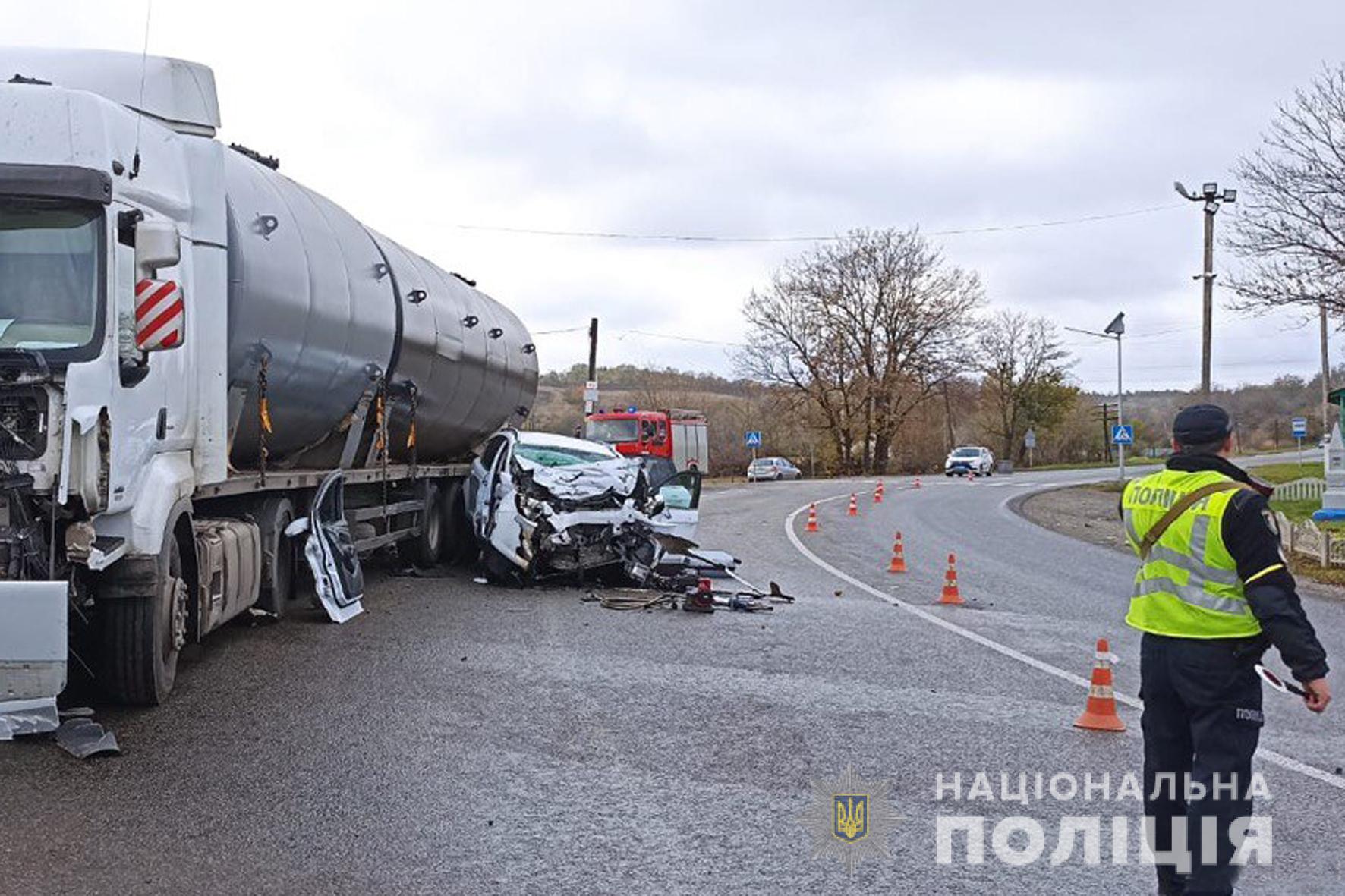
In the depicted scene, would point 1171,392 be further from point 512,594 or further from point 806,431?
point 512,594

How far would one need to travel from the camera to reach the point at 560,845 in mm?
5496

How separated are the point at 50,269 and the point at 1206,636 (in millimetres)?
5747

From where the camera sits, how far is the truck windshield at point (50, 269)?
6.91 metres

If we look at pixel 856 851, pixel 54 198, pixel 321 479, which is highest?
pixel 54 198

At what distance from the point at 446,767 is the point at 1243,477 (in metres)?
3.92

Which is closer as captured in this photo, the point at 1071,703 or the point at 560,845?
the point at 560,845

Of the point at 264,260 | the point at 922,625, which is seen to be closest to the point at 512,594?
the point at 922,625

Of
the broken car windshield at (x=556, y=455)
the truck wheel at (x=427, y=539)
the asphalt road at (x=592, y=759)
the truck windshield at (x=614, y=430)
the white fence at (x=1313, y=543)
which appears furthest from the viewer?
the truck windshield at (x=614, y=430)

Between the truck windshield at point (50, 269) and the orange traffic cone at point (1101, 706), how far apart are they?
5822 millimetres

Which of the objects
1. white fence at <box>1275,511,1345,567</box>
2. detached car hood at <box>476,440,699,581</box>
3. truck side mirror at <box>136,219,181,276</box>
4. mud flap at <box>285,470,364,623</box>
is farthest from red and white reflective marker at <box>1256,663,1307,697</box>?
white fence at <box>1275,511,1345,567</box>

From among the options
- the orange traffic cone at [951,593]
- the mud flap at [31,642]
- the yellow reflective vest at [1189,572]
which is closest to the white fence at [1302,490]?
the orange traffic cone at [951,593]

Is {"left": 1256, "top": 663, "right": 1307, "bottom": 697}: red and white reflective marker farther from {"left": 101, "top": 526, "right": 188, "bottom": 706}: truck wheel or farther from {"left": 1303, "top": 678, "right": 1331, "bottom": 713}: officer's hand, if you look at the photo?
{"left": 101, "top": 526, "right": 188, "bottom": 706}: truck wheel

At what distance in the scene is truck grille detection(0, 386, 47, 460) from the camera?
658cm

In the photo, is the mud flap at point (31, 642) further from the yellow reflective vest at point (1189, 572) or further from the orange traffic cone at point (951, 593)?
the orange traffic cone at point (951, 593)
